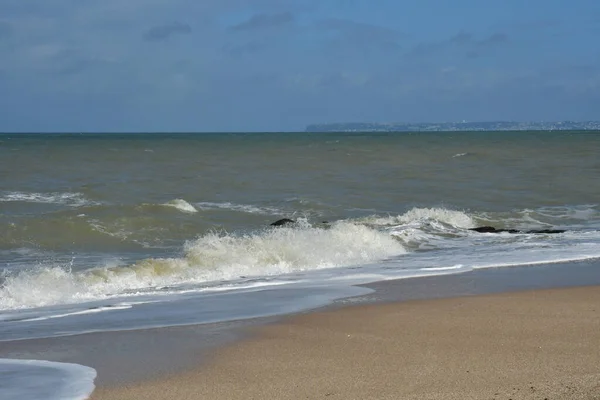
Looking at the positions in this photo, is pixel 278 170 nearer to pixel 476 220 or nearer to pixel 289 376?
pixel 476 220

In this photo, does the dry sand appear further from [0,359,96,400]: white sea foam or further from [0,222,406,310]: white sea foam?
[0,222,406,310]: white sea foam

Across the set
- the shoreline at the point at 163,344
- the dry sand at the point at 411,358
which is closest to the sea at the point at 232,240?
the shoreline at the point at 163,344

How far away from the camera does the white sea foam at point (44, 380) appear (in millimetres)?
6109

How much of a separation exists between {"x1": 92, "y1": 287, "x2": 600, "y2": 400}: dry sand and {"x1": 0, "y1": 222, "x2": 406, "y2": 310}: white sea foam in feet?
12.5

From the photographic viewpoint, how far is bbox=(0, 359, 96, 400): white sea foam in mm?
6109

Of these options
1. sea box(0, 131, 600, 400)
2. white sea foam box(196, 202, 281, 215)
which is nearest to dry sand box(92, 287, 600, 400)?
sea box(0, 131, 600, 400)

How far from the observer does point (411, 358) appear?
22.8ft

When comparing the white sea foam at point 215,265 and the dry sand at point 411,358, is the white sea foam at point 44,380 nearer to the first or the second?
the dry sand at point 411,358

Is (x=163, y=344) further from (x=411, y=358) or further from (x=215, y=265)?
(x=215, y=265)

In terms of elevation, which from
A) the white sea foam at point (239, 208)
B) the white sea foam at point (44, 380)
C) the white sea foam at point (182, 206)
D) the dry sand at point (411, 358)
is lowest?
the white sea foam at point (239, 208)

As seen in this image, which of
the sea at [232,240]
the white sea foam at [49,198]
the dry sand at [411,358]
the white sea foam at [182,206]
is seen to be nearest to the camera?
the dry sand at [411,358]

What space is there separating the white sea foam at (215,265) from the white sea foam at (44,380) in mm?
3728

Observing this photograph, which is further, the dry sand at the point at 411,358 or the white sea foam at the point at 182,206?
the white sea foam at the point at 182,206

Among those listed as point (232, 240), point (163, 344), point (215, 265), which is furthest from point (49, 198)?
point (163, 344)
